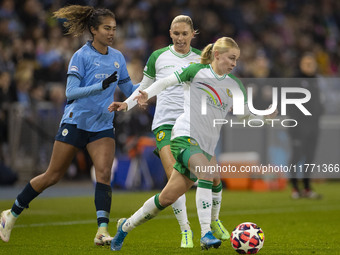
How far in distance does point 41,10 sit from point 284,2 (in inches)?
411

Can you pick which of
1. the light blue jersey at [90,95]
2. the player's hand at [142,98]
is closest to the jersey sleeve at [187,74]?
the player's hand at [142,98]

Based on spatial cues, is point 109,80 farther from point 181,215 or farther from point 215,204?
point 215,204

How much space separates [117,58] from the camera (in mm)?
7715

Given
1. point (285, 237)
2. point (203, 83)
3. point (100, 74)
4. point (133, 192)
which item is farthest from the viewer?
point (133, 192)

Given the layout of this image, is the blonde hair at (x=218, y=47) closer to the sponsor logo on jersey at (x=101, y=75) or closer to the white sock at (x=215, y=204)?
the sponsor logo on jersey at (x=101, y=75)

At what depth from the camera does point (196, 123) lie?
6785 millimetres

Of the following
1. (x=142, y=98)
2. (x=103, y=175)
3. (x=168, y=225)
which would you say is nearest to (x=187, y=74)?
(x=142, y=98)

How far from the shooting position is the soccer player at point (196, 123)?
6.60 meters

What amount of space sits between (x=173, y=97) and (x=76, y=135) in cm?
110

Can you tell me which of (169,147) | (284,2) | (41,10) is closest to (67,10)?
(169,147)

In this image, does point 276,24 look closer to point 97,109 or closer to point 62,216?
point 62,216

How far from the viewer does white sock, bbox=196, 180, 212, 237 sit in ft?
21.3

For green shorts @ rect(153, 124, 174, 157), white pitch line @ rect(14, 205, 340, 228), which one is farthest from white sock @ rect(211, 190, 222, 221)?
white pitch line @ rect(14, 205, 340, 228)

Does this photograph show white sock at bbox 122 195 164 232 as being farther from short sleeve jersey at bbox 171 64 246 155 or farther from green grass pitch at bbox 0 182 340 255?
short sleeve jersey at bbox 171 64 246 155
